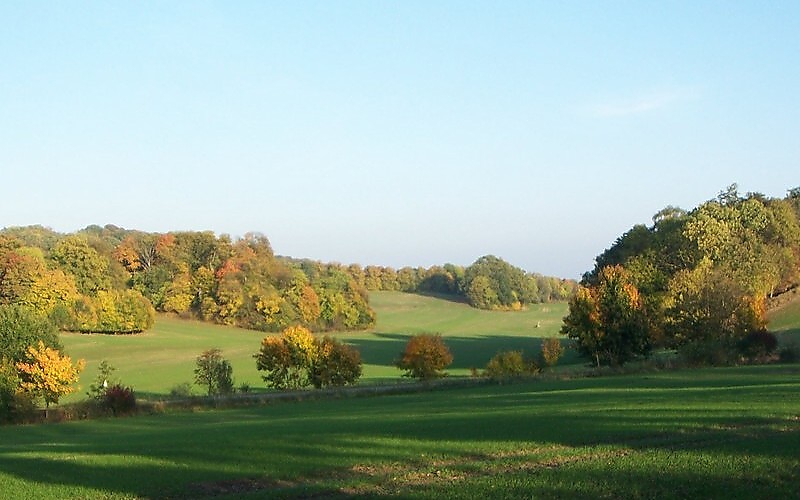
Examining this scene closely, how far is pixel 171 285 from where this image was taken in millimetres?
130125

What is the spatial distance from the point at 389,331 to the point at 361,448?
117083 millimetres

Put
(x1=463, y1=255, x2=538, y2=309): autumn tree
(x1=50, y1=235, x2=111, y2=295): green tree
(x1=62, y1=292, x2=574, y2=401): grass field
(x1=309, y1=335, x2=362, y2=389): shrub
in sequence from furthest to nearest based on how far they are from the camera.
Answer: (x1=463, y1=255, x2=538, y2=309): autumn tree → (x1=50, y1=235, x2=111, y2=295): green tree → (x1=62, y1=292, x2=574, y2=401): grass field → (x1=309, y1=335, x2=362, y2=389): shrub

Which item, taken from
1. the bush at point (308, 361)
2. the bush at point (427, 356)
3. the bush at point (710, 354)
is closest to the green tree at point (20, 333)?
the bush at point (308, 361)

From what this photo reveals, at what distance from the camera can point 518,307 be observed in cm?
17962

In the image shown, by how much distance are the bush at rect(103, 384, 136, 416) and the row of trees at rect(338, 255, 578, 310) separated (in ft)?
410

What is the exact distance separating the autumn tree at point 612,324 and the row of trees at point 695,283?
0.30ft

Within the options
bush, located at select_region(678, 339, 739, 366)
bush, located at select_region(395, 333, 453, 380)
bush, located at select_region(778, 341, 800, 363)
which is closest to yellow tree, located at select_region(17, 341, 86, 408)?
bush, located at select_region(395, 333, 453, 380)

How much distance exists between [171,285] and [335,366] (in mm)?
67000

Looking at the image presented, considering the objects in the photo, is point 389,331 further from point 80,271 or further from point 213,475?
point 213,475

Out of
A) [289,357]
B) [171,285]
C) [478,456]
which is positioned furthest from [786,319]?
[171,285]

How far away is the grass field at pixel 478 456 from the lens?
16.6 m

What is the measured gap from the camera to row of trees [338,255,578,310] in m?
178

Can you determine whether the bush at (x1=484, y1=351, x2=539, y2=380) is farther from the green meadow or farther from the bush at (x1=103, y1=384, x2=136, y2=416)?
the bush at (x1=103, y1=384, x2=136, y2=416)

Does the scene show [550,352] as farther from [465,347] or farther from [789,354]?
[465,347]
